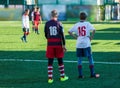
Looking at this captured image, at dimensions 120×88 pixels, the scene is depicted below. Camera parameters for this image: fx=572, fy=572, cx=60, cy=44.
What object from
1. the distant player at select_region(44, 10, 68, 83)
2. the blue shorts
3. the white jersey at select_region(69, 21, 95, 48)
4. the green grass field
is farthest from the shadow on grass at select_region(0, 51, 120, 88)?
the white jersey at select_region(69, 21, 95, 48)

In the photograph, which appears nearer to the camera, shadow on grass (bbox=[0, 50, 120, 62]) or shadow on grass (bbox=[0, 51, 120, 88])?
shadow on grass (bbox=[0, 51, 120, 88])

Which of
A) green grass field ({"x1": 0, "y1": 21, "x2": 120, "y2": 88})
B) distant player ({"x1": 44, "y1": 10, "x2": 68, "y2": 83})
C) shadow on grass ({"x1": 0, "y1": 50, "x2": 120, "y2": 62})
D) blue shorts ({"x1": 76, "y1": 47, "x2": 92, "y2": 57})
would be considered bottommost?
shadow on grass ({"x1": 0, "y1": 50, "x2": 120, "y2": 62})


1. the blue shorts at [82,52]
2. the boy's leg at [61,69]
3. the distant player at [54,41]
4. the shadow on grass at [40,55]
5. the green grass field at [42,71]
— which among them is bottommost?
the shadow on grass at [40,55]

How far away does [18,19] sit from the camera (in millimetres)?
82125

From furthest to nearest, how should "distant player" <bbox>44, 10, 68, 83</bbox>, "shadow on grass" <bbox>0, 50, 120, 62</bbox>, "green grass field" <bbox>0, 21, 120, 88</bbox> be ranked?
1. "shadow on grass" <bbox>0, 50, 120, 62</bbox>
2. "distant player" <bbox>44, 10, 68, 83</bbox>
3. "green grass field" <bbox>0, 21, 120, 88</bbox>

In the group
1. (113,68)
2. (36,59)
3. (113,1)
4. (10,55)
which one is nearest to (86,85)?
(113,68)

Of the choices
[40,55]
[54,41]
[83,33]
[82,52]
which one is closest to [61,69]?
[54,41]

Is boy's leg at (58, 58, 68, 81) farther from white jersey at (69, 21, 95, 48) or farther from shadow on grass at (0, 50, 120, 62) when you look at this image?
shadow on grass at (0, 50, 120, 62)

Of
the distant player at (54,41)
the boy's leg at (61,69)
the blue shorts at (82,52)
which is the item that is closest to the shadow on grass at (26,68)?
the boy's leg at (61,69)

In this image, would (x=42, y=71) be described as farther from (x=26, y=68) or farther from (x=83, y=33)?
(x=83, y=33)

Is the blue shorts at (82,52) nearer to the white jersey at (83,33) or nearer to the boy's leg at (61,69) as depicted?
the white jersey at (83,33)

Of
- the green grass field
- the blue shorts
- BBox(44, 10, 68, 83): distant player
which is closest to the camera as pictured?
the green grass field

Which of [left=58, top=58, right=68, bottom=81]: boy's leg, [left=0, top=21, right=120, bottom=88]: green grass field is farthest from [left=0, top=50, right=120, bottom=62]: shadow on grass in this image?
[left=58, top=58, right=68, bottom=81]: boy's leg

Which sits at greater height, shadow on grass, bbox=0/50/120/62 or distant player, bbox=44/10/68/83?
distant player, bbox=44/10/68/83
